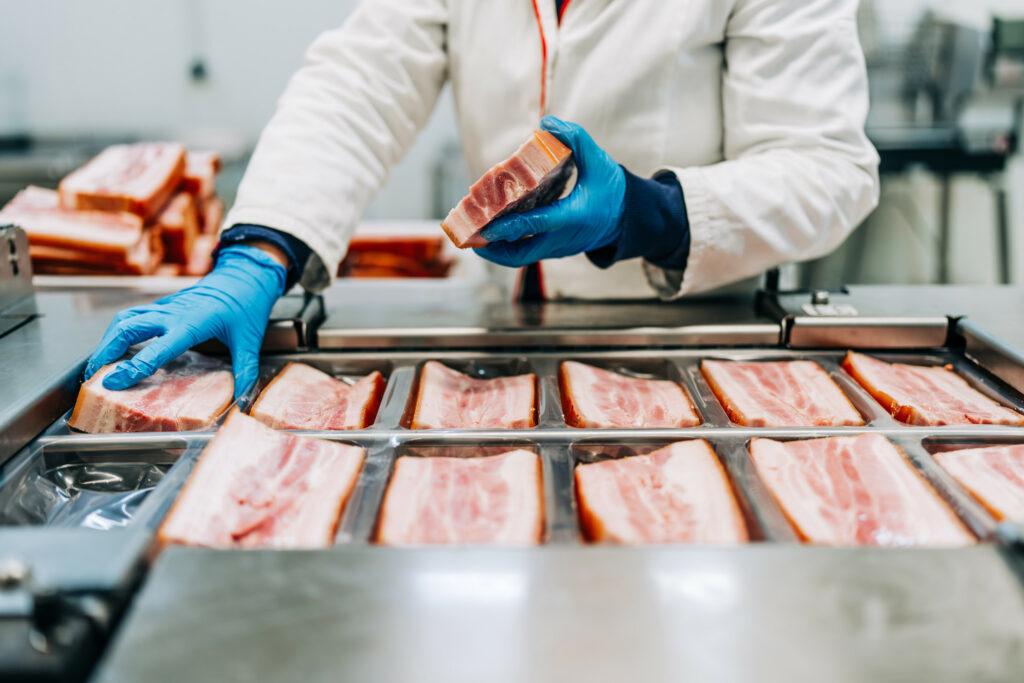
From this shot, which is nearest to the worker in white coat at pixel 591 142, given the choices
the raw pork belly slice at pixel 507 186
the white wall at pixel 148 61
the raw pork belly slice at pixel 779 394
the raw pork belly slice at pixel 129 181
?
the raw pork belly slice at pixel 507 186

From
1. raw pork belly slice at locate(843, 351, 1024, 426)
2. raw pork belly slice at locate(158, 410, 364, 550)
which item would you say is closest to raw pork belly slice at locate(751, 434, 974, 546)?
raw pork belly slice at locate(843, 351, 1024, 426)

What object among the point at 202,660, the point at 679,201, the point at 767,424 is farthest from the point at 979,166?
the point at 202,660

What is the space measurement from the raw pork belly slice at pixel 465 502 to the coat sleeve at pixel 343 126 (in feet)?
2.72

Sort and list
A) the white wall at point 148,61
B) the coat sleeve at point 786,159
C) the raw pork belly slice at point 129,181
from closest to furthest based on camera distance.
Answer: the coat sleeve at point 786,159 → the raw pork belly slice at point 129,181 → the white wall at point 148,61

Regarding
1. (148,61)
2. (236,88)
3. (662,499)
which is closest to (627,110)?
(662,499)

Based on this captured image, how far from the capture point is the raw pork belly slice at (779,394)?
56.2 inches

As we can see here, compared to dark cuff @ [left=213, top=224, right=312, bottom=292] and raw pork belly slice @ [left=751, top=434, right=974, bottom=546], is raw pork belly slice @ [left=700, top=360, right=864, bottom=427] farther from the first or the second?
dark cuff @ [left=213, top=224, right=312, bottom=292]

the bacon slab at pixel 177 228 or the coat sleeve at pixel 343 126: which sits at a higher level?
the coat sleeve at pixel 343 126

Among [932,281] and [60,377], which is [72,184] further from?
[932,281]

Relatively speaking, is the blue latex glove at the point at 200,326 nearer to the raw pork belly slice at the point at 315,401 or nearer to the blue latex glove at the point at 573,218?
the raw pork belly slice at the point at 315,401

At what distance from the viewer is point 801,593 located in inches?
32.7

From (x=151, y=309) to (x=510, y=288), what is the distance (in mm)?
932

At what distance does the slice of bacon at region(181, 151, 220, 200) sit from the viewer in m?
3.38

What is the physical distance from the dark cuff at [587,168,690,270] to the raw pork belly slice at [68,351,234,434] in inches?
34.8
